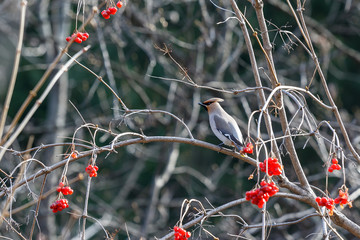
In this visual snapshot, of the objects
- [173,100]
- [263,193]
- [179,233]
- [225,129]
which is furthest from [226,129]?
[173,100]

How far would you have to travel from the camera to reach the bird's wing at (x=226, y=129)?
17.2 feet

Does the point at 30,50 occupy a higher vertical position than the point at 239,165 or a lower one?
higher

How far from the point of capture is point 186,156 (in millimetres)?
11664

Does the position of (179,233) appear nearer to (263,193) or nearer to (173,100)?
(263,193)

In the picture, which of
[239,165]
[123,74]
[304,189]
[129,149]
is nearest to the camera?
[304,189]

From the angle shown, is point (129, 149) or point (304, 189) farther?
point (129, 149)

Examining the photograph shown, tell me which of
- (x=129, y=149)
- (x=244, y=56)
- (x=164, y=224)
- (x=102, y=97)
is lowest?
(x=164, y=224)

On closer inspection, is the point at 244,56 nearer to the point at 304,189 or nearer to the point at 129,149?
the point at 129,149

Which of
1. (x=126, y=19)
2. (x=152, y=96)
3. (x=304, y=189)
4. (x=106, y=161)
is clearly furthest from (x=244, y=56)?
(x=304, y=189)

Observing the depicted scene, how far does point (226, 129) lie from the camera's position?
549 cm

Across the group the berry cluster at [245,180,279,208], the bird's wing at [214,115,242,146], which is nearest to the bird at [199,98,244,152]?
the bird's wing at [214,115,242,146]

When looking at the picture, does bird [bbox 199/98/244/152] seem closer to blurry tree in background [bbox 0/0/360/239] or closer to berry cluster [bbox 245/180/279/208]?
blurry tree in background [bbox 0/0/360/239]

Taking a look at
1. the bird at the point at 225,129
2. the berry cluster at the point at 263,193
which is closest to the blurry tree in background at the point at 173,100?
the bird at the point at 225,129

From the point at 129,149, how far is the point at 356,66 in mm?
4987
